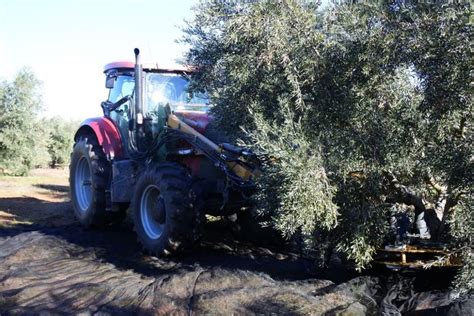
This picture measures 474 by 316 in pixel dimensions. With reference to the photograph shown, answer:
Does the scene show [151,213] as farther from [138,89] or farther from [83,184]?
[83,184]

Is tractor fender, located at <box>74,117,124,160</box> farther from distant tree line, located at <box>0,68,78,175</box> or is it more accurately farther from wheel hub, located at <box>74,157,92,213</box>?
distant tree line, located at <box>0,68,78,175</box>

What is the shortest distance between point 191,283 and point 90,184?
4316 millimetres

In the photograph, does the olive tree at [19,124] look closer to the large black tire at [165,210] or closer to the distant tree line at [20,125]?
the distant tree line at [20,125]

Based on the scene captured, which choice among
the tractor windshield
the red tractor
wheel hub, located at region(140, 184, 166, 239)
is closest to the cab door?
the red tractor

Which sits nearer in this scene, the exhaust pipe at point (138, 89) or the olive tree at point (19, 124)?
the exhaust pipe at point (138, 89)

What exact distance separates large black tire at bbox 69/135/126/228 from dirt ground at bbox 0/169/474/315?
655mm

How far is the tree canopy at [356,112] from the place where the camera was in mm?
3992

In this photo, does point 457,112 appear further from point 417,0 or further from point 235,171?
point 235,171

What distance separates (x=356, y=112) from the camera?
4.48m

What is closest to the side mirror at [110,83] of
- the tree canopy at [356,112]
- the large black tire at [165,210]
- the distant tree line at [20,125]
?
the large black tire at [165,210]

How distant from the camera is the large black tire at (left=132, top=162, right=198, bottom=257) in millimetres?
6137

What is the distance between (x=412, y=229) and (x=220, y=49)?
8.16 ft

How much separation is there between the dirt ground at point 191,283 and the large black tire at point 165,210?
21 centimetres

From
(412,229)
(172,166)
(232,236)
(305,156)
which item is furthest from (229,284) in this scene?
(232,236)
